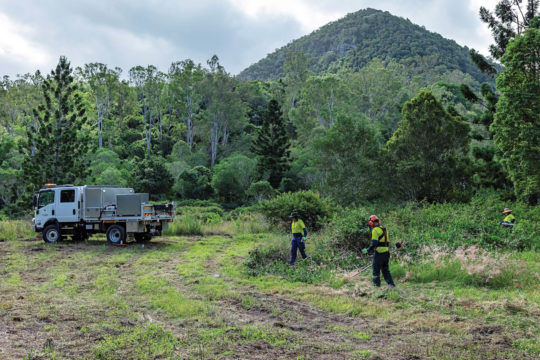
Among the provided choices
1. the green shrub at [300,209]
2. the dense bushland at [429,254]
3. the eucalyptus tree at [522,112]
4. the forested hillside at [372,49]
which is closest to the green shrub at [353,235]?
the dense bushland at [429,254]

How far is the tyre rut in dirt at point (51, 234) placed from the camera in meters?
18.4

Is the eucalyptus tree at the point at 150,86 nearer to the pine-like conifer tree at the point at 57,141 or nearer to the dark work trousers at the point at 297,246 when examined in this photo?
the pine-like conifer tree at the point at 57,141

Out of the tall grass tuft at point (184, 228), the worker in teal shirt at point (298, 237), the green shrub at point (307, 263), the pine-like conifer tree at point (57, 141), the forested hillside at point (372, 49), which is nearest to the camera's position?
the green shrub at point (307, 263)

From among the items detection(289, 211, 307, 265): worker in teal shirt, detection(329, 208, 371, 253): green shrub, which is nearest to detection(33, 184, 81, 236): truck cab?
detection(289, 211, 307, 265): worker in teal shirt

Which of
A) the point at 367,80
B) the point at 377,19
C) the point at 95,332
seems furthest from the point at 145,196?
the point at 377,19

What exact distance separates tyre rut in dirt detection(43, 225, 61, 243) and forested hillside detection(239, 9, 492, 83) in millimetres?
97867

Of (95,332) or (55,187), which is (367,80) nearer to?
(55,187)

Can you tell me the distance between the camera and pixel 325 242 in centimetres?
1332

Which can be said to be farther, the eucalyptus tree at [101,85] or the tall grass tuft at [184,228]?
the eucalyptus tree at [101,85]

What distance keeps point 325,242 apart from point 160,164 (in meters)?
36.0

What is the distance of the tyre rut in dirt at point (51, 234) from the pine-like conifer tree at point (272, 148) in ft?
104

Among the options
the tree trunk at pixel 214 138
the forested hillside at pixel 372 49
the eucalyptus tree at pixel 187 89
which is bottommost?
the tree trunk at pixel 214 138

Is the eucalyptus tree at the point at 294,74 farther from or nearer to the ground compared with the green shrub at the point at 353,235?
farther from the ground

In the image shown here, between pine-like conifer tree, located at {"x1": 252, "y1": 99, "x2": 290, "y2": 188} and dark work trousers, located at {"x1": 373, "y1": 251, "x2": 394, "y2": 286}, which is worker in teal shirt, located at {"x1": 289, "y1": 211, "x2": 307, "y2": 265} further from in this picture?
pine-like conifer tree, located at {"x1": 252, "y1": 99, "x2": 290, "y2": 188}
